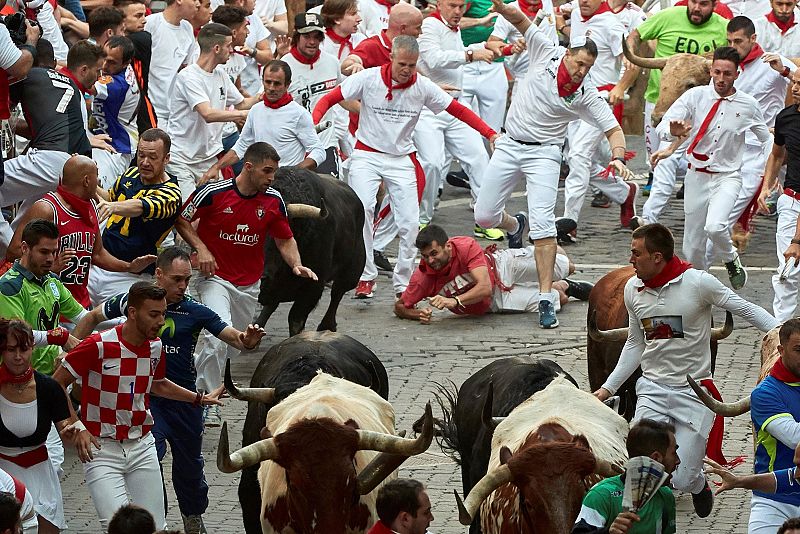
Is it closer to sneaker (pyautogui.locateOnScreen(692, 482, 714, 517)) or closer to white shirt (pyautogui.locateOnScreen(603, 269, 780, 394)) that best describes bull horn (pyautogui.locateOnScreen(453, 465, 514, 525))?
white shirt (pyautogui.locateOnScreen(603, 269, 780, 394))

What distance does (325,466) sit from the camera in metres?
7.19

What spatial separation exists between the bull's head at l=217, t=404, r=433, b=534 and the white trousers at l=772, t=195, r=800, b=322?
5.55m

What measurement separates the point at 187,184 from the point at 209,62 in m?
1.10

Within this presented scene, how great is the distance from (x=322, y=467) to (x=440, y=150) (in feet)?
29.0

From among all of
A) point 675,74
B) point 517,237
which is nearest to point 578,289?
point 517,237

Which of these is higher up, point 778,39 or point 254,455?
point 254,455

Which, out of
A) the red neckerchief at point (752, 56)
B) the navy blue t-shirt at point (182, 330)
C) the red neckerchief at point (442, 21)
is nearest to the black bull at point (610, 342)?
the navy blue t-shirt at point (182, 330)

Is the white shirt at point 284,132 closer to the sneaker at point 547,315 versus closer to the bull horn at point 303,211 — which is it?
the bull horn at point 303,211

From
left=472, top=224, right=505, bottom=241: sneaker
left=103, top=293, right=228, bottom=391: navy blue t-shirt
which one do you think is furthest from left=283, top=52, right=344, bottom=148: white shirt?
left=103, top=293, right=228, bottom=391: navy blue t-shirt

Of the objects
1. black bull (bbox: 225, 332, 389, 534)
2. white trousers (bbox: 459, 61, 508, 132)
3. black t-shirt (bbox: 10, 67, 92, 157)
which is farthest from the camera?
white trousers (bbox: 459, 61, 508, 132)

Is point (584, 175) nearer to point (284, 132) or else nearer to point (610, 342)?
point (284, 132)

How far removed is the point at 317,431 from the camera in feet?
23.9

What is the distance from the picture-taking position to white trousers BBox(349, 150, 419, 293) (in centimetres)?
1368

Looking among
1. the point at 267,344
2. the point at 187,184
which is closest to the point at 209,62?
the point at 187,184
